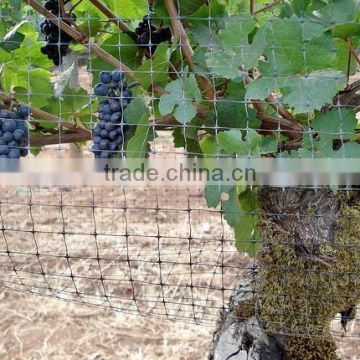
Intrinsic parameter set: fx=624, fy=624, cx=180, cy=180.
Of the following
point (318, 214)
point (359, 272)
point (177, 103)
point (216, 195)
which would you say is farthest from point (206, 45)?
point (359, 272)

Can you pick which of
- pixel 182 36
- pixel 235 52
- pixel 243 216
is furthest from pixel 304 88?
pixel 243 216

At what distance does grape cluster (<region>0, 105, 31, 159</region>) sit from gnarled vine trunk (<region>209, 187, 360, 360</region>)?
1.54ft

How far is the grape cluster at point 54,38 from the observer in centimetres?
120

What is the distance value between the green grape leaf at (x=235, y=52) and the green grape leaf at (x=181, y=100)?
5 centimetres

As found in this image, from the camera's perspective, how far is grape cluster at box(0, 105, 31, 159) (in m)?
1.09

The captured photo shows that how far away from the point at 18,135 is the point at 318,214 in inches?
22.6

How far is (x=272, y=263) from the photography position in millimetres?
1244

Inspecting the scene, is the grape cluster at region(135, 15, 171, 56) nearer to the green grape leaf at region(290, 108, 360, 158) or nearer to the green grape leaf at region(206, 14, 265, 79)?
the green grape leaf at region(206, 14, 265, 79)

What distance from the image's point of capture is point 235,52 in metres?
0.99

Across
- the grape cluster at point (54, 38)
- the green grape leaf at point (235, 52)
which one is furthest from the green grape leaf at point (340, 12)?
the grape cluster at point (54, 38)

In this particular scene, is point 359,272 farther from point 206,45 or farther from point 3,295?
point 3,295

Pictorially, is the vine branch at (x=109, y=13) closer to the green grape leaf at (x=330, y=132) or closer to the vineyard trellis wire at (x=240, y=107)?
the vineyard trellis wire at (x=240, y=107)

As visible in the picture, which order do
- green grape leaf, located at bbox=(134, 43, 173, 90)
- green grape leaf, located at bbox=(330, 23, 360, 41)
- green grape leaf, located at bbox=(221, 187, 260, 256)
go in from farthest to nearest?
green grape leaf, located at bbox=(221, 187, 260, 256) → green grape leaf, located at bbox=(134, 43, 173, 90) → green grape leaf, located at bbox=(330, 23, 360, 41)

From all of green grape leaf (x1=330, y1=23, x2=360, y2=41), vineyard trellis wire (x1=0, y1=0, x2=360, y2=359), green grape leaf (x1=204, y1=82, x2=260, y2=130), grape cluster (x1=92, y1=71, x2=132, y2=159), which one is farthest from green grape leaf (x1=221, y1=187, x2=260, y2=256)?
green grape leaf (x1=330, y1=23, x2=360, y2=41)
